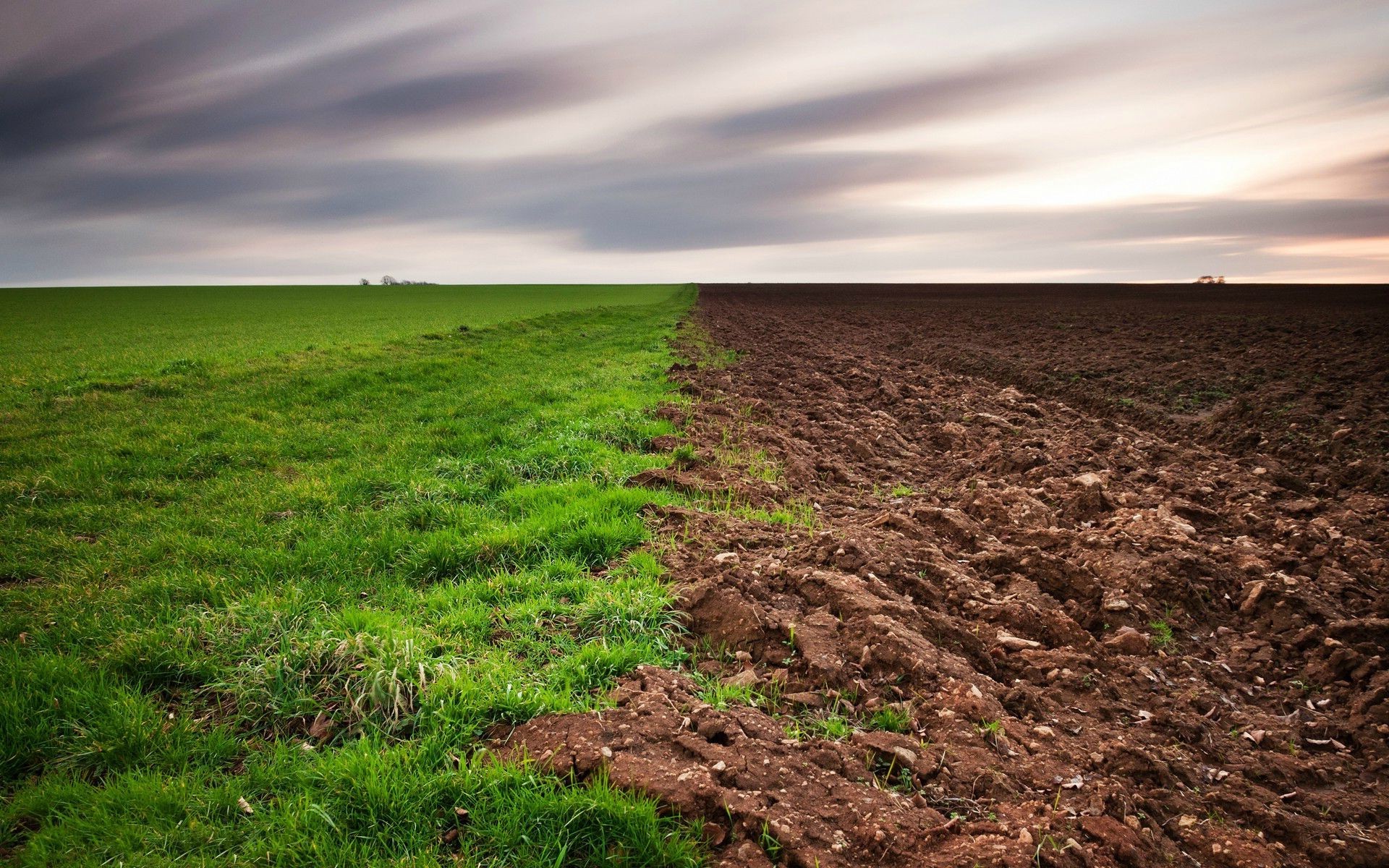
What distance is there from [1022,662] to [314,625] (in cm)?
481

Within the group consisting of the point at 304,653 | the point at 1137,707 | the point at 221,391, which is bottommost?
the point at 1137,707

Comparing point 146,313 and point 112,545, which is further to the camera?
point 146,313

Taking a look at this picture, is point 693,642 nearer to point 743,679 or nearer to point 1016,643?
point 743,679

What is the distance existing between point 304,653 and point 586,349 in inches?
744

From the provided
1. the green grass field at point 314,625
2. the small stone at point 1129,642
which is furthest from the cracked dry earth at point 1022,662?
the green grass field at point 314,625

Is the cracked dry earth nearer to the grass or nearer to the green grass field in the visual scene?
the green grass field

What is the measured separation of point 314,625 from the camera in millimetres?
4562

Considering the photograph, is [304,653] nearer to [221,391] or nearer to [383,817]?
[383,817]

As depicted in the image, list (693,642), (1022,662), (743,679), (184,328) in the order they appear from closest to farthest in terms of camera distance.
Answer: (743,679) < (1022,662) < (693,642) < (184,328)

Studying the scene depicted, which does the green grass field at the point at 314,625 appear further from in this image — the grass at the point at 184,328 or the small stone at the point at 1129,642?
the grass at the point at 184,328

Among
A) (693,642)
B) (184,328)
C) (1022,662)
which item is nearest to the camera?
(1022,662)

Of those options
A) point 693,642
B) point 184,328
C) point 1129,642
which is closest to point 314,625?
point 693,642

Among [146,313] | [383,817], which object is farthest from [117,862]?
[146,313]

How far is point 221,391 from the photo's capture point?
13.1 meters
